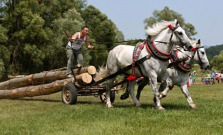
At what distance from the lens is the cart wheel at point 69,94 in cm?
1185

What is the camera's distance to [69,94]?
12.1m

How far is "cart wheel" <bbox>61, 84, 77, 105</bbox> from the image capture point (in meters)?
11.9

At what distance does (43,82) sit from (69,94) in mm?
2982

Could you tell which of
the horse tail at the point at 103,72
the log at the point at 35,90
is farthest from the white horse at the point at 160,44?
the log at the point at 35,90

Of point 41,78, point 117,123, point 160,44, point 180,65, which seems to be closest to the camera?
point 117,123

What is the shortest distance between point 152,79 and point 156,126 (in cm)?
295

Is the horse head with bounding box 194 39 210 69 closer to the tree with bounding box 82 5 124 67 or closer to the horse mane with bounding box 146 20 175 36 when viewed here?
the horse mane with bounding box 146 20 175 36

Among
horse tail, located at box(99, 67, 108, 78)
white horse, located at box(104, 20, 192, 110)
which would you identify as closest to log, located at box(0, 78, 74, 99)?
horse tail, located at box(99, 67, 108, 78)

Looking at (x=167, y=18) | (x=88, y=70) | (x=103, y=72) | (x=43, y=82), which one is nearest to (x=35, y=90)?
(x=43, y=82)

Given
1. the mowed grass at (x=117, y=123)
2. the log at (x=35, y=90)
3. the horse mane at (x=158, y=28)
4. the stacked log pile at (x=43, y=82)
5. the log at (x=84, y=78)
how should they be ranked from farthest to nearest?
the log at (x=35, y=90) → the stacked log pile at (x=43, y=82) → the log at (x=84, y=78) → the horse mane at (x=158, y=28) → the mowed grass at (x=117, y=123)

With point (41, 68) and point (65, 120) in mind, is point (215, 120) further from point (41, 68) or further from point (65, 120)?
point (41, 68)

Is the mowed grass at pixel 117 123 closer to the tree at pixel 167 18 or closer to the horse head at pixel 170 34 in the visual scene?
the horse head at pixel 170 34

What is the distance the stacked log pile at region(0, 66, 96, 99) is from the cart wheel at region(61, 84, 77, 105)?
44cm

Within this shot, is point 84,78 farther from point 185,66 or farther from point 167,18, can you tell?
point 167,18
